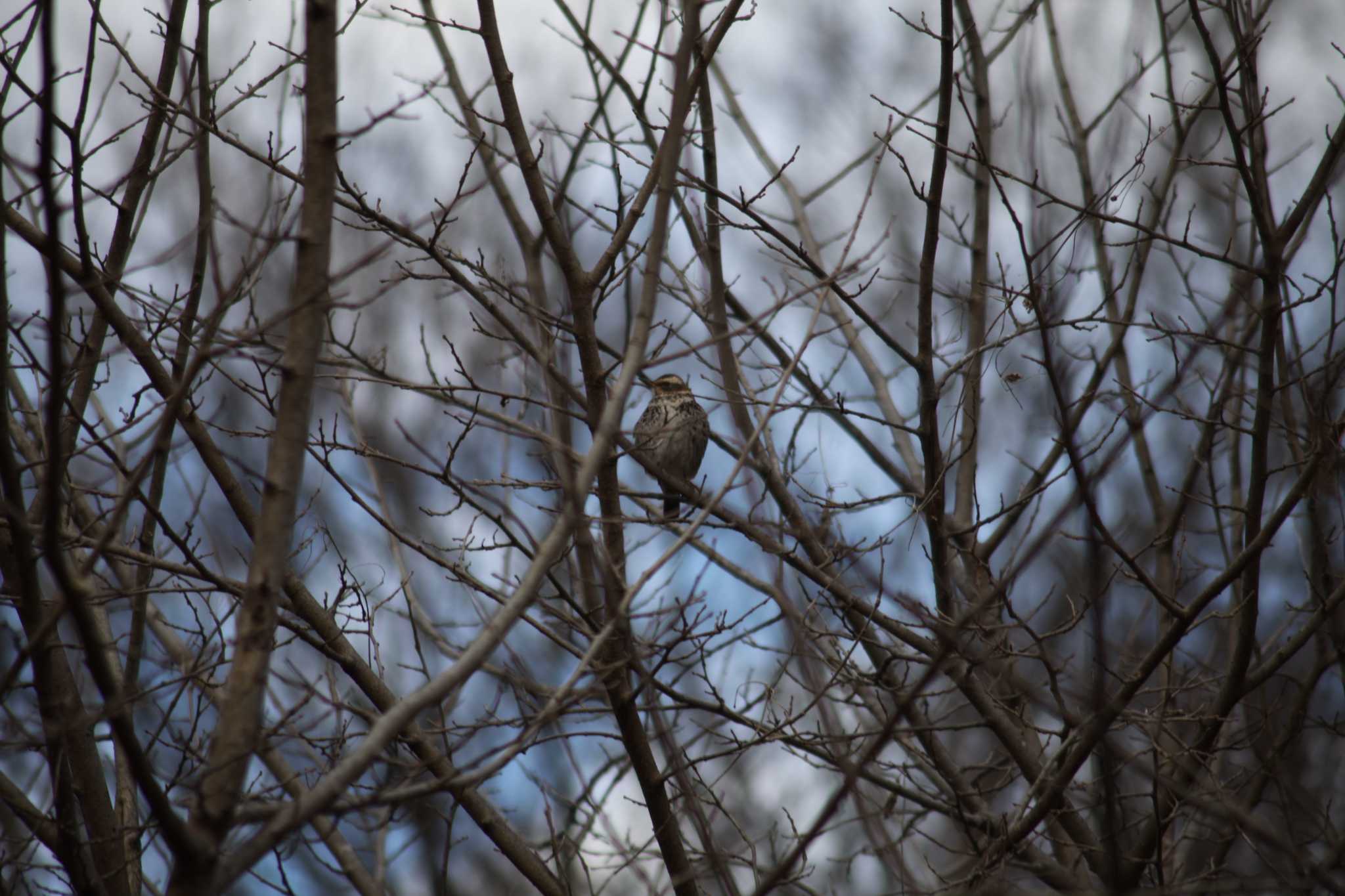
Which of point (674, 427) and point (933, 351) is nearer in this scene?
point (933, 351)

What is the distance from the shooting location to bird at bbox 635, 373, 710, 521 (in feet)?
26.1

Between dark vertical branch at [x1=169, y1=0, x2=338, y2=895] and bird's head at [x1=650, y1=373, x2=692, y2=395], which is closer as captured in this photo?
dark vertical branch at [x1=169, y1=0, x2=338, y2=895]

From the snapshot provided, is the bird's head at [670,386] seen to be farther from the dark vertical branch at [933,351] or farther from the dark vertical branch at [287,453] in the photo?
the dark vertical branch at [287,453]

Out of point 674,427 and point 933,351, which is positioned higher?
point 674,427

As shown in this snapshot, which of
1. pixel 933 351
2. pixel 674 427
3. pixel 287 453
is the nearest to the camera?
pixel 287 453

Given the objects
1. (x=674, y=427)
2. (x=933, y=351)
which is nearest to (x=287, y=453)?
(x=933, y=351)

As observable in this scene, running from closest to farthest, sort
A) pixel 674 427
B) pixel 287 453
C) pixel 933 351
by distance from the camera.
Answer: pixel 287 453 < pixel 933 351 < pixel 674 427

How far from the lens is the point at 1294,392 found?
19.5 feet

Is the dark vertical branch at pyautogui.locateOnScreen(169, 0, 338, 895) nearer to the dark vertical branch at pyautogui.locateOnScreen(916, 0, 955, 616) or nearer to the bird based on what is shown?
the dark vertical branch at pyautogui.locateOnScreen(916, 0, 955, 616)

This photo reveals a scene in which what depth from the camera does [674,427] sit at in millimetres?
7875

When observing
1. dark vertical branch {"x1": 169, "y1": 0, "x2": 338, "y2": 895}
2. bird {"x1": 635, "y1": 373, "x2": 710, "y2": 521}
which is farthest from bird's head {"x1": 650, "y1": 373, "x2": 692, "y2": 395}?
dark vertical branch {"x1": 169, "y1": 0, "x2": 338, "y2": 895}

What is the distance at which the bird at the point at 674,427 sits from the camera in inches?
313

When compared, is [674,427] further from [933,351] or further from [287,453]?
[287,453]

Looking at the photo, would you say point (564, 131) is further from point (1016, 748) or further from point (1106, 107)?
point (1016, 748)
